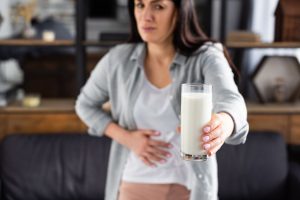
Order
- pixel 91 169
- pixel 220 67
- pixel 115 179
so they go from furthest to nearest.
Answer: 1. pixel 91 169
2. pixel 115 179
3. pixel 220 67

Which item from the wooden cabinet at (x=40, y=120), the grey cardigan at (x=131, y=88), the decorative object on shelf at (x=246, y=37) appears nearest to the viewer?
the grey cardigan at (x=131, y=88)

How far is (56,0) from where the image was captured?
14.9 ft

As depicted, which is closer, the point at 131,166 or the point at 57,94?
the point at 131,166

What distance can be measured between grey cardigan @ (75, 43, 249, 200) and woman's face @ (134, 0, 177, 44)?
0.32ft

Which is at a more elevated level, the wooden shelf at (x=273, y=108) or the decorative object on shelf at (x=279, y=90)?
the decorative object on shelf at (x=279, y=90)

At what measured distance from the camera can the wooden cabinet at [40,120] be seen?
292 cm

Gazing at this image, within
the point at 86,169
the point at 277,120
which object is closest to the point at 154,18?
the point at 86,169

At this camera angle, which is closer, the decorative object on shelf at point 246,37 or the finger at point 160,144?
the finger at point 160,144

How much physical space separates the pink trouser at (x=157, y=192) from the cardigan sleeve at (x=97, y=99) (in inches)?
11.2

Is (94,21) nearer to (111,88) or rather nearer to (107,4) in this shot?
(107,4)

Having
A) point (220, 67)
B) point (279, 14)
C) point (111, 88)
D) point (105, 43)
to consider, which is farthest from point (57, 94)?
point (220, 67)

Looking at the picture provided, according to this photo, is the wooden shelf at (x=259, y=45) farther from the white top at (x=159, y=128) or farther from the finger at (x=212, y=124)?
the finger at (x=212, y=124)

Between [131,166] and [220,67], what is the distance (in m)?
0.46

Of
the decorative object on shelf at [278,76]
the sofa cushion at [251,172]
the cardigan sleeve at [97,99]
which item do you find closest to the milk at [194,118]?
the cardigan sleeve at [97,99]
